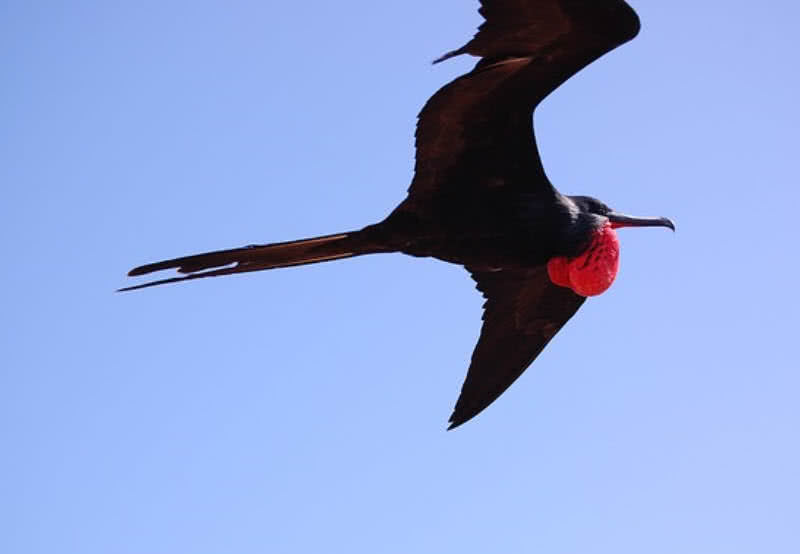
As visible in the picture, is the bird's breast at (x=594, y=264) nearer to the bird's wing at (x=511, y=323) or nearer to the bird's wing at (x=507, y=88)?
the bird's wing at (x=507, y=88)

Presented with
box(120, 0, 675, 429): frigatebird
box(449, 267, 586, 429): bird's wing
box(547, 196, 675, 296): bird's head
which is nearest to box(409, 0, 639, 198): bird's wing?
box(120, 0, 675, 429): frigatebird

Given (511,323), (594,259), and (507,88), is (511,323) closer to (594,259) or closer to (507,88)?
(594,259)

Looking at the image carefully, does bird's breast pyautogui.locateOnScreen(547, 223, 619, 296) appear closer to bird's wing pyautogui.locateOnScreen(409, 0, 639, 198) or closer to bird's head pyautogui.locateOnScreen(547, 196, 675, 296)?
Result: bird's head pyautogui.locateOnScreen(547, 196, 675, 296)

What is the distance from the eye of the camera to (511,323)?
281 inches

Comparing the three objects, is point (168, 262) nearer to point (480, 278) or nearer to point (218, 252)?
point (218, 252)

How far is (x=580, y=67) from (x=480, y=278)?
147cm

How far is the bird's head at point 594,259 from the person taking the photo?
6.41 meters

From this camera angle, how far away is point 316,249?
5.91 metres

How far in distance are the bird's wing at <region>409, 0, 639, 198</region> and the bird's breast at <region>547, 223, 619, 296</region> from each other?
0.33 meters

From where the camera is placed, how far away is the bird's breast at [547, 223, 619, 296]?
6402 mm

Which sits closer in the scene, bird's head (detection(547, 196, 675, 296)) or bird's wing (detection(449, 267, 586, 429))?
bird's head (detection(547, 196, 675, 296))

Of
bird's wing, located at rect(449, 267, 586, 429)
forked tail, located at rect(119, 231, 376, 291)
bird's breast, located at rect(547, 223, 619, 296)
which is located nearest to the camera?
forked tail, located at rect(119, 231, 376, 291)

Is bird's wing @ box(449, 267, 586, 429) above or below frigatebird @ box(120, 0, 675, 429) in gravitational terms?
below

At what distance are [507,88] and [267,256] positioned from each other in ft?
3.84
